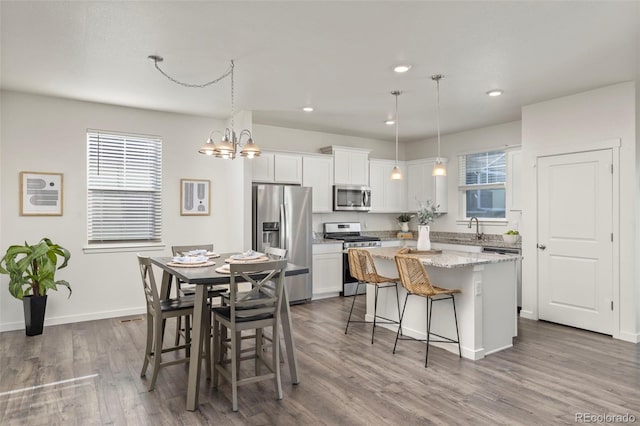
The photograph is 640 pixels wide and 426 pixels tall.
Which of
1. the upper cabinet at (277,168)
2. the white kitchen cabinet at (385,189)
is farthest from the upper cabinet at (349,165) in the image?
the upper cabinet at (277,168)

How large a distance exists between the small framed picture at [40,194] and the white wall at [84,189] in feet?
0.20

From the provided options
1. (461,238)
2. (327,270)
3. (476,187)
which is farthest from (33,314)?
(476,187)

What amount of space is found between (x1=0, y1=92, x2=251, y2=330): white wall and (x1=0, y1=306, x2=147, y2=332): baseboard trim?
1cm

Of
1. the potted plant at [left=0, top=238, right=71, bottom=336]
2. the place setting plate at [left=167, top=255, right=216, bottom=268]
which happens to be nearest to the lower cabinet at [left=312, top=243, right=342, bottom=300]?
the place setting plate at [left=167, top=255, right=216, bottom=268]

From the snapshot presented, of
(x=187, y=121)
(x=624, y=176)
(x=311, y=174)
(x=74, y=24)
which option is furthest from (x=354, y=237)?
(x=74, y=24)

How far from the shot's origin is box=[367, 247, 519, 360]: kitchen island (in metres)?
3.61

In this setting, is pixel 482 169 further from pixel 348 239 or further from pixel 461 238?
pixel 348 239

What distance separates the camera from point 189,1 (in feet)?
8.36

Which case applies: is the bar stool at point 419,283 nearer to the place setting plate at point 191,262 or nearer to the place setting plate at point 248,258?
the place setting plate at point 248,258

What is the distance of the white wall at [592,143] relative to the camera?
13.5 feet

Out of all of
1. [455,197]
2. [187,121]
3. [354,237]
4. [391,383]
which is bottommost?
[391,383]

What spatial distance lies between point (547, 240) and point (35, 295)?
5.77m

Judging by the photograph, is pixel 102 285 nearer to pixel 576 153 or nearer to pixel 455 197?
pixel 455 197

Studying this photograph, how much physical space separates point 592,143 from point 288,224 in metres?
3.73
